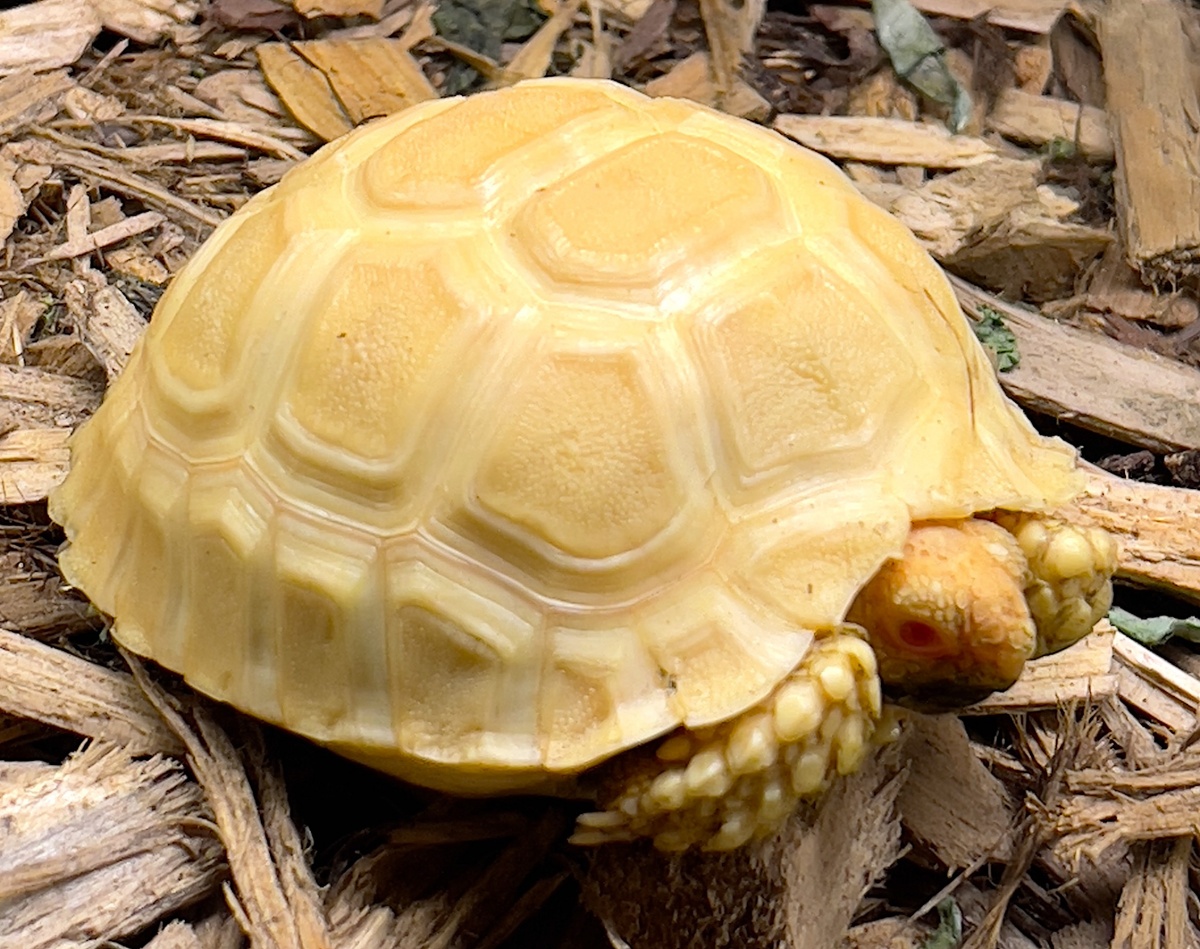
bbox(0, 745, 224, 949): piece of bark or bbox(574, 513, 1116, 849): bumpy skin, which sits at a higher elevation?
bbox(574, 513, 1116, 849): bumpy skin

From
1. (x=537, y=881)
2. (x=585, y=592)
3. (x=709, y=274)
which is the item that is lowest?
(x=537, y=881)

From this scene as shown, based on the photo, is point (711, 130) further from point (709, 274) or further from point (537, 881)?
point (537, 881)

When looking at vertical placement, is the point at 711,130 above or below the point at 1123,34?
above

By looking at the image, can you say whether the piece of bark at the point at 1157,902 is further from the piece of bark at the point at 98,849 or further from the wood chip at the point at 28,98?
the wood chip at the point at 28,98

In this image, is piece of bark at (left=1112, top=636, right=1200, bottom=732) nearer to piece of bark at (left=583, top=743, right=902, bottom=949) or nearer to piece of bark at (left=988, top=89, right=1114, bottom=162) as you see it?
piece of bark at (left=583, top=743, right=902, bottom=949)

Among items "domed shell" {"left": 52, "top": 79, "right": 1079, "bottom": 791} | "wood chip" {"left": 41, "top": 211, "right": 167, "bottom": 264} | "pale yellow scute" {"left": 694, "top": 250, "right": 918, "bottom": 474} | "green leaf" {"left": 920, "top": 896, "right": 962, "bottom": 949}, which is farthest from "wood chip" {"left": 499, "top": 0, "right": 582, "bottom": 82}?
"green leaf" {"left": 920, "top": 896, "right": 962, "bottom": 949}

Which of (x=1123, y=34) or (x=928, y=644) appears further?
(x=1123, y=34)

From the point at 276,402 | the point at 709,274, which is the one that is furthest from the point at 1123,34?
the point at 276,402
